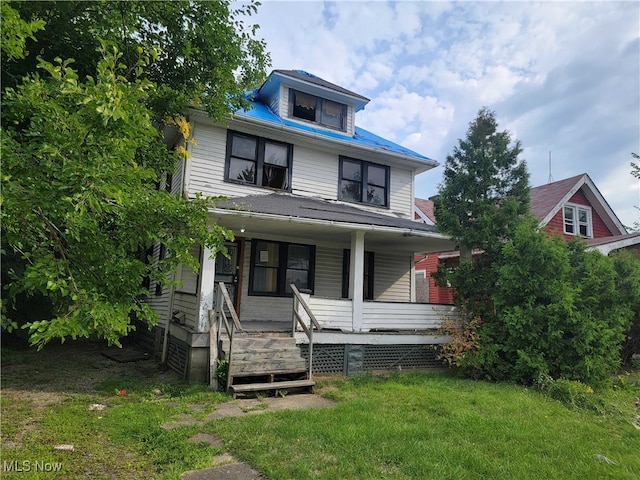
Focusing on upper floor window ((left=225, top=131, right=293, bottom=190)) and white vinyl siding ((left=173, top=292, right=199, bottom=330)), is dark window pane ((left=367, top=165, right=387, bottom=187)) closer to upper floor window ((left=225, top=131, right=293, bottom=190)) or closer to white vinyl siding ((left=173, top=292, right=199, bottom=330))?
upper floor window ((left=225, top=131, right=293, bottom=190))

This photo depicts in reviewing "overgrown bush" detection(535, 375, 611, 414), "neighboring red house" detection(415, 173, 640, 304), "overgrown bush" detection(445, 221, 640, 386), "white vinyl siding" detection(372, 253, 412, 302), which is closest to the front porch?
"white vinyl siding" detection(372, 253, 412, 302)

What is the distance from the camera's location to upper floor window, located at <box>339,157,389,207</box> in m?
11.9

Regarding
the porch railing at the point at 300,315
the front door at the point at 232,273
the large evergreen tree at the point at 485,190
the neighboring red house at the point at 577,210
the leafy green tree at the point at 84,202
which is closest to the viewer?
the leafy green tree at the point at 84,202

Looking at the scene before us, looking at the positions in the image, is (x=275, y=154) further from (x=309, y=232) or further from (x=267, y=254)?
(x=267, y=254)

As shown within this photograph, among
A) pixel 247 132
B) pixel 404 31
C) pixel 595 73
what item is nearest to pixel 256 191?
pixel 247 132

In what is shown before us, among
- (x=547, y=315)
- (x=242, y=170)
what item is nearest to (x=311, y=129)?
(x=242, y=170)

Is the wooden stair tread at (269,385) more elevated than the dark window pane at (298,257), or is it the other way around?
the dark window pane at (298,257)

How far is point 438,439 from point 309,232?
20.6ft

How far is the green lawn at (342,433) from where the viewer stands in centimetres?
389

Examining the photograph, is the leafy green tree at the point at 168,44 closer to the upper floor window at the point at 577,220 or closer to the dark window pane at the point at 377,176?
the dark window pane at the point at 377,176

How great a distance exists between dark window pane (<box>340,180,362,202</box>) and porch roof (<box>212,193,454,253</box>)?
417mm

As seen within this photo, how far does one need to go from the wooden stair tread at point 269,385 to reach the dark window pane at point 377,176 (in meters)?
6.97

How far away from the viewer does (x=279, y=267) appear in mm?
10891

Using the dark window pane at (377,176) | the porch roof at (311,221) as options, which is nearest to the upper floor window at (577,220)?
the porch roof at (311,221)
